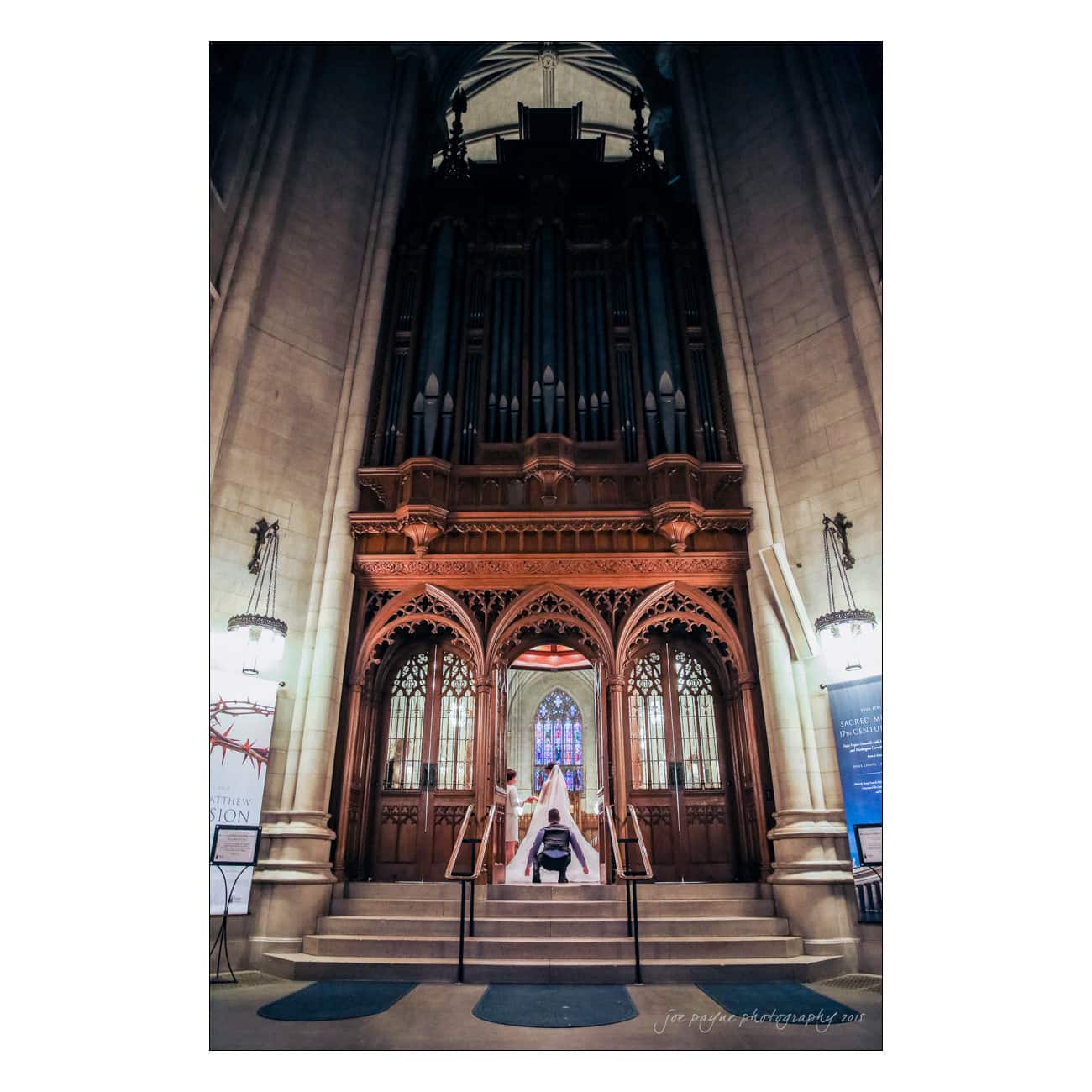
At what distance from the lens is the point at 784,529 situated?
722 centimetres

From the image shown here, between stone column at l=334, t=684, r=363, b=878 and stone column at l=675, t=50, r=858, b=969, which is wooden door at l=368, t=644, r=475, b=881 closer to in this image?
stone column at l=334, t=684, r=363, b=878

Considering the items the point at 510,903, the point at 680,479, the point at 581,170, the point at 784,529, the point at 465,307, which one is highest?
the point at 581,170

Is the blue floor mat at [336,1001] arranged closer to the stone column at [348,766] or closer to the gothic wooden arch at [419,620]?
the stone column at [348,766]

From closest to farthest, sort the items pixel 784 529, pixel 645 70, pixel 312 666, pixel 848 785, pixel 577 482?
pixel 848 785
pixel 312 666
pixel 784 529
pixel 577 482
pixel 645 70

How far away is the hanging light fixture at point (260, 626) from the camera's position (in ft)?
19.9

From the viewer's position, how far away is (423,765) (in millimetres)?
7770

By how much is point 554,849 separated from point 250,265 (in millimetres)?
6911

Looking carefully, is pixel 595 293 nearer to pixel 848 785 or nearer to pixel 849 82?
pixel 849 82

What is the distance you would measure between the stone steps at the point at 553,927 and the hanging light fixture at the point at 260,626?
7.59 feet

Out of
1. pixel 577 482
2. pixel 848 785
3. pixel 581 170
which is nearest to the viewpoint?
pixel 848 785

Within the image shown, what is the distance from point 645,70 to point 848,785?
12424mm

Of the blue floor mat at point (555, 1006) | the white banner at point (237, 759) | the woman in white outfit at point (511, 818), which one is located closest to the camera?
the blue floor mat at point (555, 1006)

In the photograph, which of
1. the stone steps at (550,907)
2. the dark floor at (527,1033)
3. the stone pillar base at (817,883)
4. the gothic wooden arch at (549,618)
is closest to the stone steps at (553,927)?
the stone steps at (550,907)

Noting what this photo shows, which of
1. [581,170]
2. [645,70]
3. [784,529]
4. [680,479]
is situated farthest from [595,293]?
[645,70]
